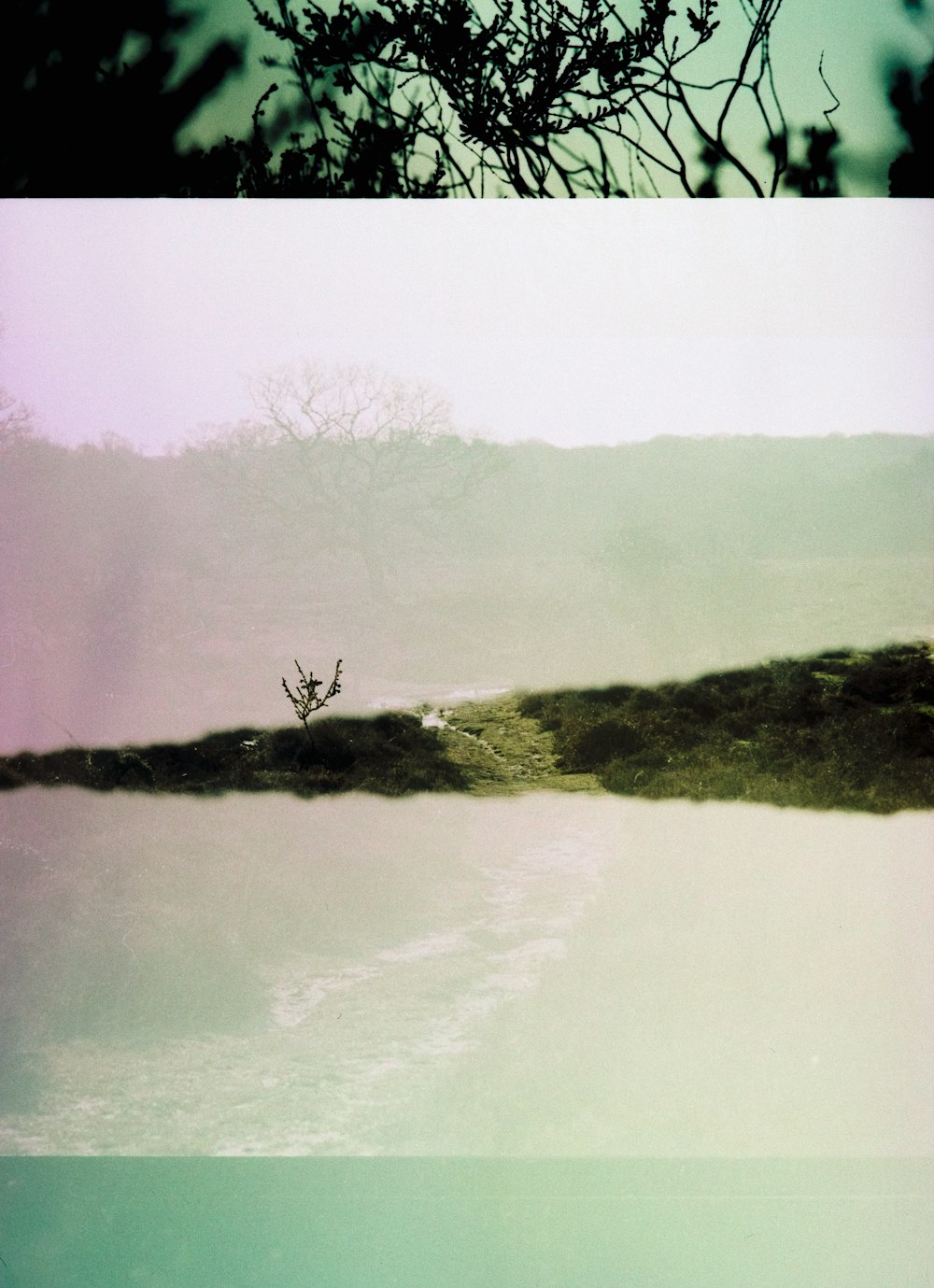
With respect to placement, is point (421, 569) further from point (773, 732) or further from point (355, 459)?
point (773, 732)

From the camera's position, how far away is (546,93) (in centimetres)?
212

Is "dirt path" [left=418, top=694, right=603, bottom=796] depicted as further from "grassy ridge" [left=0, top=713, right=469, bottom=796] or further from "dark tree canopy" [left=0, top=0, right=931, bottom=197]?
"dark tree canopy" [left=0, top=0, right=931, bottom=197]

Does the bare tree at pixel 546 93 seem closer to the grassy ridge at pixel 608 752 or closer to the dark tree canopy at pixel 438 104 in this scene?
the dark tree canopy at pixel 438 104

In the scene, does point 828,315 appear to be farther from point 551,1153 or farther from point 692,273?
point 551,1153

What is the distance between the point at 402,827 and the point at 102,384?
1.23 meters

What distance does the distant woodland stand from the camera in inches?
87.1

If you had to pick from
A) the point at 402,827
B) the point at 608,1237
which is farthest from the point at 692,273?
the point at 608,1237

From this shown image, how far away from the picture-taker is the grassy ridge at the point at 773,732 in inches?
87.2

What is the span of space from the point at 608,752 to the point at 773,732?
1.26ft

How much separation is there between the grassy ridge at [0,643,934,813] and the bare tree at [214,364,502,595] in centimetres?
40

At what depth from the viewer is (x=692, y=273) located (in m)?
2.18

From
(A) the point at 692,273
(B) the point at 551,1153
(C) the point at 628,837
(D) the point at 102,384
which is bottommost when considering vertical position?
(B) the point at 551,1153

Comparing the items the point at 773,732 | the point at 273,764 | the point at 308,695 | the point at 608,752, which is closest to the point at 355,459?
the point at 308,695

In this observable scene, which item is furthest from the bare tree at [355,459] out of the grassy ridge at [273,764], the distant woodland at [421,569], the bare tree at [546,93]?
the bare tree at [546,93]
